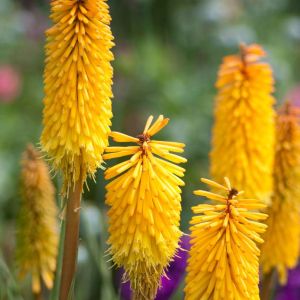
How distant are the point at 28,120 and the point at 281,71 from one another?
1859 millimetres

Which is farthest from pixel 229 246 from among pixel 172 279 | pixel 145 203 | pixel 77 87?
pixel 172 279

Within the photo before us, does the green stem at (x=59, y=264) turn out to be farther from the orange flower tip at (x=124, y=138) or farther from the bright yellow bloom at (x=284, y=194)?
the bright yellow bloom at (x=284, y=194)

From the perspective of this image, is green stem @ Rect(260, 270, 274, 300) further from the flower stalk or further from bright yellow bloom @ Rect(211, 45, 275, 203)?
the flower stalk

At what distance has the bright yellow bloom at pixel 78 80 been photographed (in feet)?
6.18

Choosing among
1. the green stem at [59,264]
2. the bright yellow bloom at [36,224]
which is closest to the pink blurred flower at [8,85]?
the bright yellow bloom at [36,224]

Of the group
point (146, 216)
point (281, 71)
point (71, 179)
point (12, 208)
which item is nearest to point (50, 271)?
point (71, 179)

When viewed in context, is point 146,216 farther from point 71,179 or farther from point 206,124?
point 206,124

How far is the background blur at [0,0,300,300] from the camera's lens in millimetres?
4805

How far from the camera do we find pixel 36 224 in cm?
243

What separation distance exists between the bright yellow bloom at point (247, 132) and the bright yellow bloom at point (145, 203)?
602mm

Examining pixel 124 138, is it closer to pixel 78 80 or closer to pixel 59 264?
pixel 78 80

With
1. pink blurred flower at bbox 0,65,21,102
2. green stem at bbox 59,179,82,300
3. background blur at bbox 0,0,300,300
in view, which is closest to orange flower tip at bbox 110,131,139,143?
green stem at bbox 59,179,82,300

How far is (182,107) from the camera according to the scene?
16.8 ft

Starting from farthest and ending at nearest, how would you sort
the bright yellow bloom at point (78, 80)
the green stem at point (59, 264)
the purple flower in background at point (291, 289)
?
the purple flower in background at point (291, 289), the green stem at point (59, 264), the bright yellow bloom at point (78, 80)
